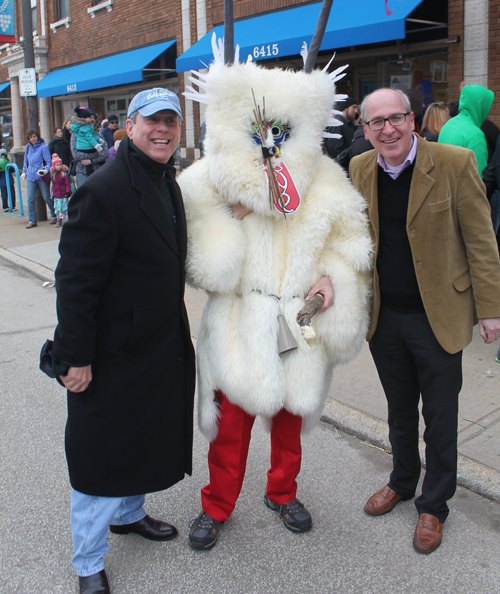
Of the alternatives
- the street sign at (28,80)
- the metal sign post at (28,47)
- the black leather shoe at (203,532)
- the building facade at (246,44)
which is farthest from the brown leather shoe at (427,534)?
the street sign at (28,80)

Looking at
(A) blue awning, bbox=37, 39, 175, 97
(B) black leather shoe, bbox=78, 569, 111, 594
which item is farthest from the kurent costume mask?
(A) blue awning, bbox=37, 39, 175, 97

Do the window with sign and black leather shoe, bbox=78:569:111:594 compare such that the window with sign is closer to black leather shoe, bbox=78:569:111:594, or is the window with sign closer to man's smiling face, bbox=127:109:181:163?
man's smiling face, bbox=127:109:181:163

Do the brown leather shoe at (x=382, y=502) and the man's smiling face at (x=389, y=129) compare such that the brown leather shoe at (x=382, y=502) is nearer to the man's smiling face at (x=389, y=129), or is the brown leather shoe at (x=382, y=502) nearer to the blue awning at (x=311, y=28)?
the man's smiling face at (x=389, y=129)

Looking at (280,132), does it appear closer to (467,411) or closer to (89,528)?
(89,528)

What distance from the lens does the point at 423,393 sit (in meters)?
2.52

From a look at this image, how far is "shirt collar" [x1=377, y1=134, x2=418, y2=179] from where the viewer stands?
2.37m

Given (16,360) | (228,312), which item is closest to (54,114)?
(16,360)

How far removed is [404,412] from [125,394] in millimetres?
1318

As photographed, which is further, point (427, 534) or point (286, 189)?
point (427, 534)

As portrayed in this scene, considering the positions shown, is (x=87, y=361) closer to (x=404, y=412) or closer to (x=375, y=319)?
(x=375, y=319)

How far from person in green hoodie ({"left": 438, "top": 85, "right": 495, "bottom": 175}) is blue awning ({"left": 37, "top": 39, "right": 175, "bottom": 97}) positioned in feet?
34.5

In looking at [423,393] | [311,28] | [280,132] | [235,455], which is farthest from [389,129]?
[311,28]

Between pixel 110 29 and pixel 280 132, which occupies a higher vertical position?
pixel 110 29

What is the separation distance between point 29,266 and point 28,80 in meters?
5.53
